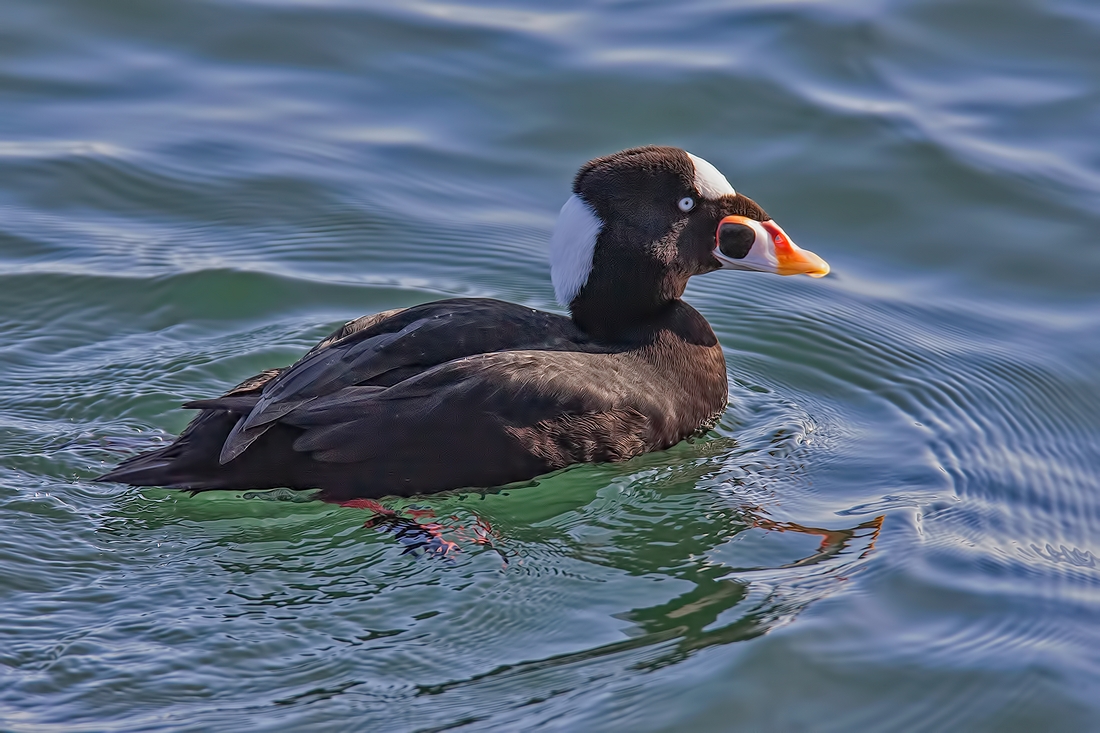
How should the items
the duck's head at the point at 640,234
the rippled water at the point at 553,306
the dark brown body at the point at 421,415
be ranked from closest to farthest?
the rippled water at the point at 553,306, the dark brown body at the point at 421,415, the duck's head at the point at 640,234

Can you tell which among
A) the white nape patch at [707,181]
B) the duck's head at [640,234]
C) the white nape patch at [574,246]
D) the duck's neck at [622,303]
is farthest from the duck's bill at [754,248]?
the white nape patch at [574,246]

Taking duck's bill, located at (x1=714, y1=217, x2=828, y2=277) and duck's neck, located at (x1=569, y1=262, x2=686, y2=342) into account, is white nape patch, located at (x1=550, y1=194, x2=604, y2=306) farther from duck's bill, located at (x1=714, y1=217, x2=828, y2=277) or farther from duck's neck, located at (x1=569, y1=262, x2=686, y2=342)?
duck's bill, located at (x1=714, y1=217, x2=828, y2=277)

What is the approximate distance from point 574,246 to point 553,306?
52.6 inches

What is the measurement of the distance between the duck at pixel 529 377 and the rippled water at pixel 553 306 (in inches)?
7.0

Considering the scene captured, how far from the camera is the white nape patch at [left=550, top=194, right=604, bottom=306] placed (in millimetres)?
5996

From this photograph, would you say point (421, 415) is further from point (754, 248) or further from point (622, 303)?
point (754, 248)

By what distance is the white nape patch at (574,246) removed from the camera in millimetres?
5996

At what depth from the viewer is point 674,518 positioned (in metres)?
5.34

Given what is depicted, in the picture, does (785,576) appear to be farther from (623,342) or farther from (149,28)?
(149,28)

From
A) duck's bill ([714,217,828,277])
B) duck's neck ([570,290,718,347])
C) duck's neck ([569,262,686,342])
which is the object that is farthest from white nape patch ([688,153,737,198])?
duck's neck ([570,290,718,347])

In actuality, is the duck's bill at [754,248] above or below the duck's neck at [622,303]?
above

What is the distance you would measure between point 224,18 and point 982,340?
237 inches

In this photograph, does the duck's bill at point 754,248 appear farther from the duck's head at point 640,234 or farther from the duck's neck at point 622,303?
the duck's neck at point 622,303

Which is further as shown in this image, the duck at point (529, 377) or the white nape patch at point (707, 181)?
the white nape patch at point (707, 181)
